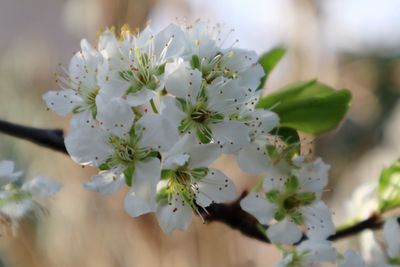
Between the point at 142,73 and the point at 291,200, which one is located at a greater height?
the point at 142,73

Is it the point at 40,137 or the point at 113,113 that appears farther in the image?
the point at 40,137

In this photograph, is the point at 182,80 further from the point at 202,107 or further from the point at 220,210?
the point at 220,210

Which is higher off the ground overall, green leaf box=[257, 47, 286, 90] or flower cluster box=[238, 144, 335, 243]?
green leaf box=[257, 47, 286, 90]

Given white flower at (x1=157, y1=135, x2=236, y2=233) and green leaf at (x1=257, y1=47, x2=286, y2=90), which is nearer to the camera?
white flower at (x1=157, y1=135, x2=236, y2=233)

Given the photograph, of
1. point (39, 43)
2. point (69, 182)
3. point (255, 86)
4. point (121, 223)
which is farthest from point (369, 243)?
point (39, 43)

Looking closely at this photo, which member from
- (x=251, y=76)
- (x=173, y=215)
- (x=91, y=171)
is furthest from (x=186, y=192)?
(x=91, y=171)

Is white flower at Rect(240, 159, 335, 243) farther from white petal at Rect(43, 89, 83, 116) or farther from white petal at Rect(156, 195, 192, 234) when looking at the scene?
white petal at Rect(43, 89, 83, 116)

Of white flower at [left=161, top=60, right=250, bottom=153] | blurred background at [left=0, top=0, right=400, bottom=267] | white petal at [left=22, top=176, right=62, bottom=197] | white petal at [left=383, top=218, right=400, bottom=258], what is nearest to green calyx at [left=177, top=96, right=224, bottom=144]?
white flower at [left=161, top=60, right=250, bottom=153]

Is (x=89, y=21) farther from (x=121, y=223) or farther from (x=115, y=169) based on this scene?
(x=115, y=169)
